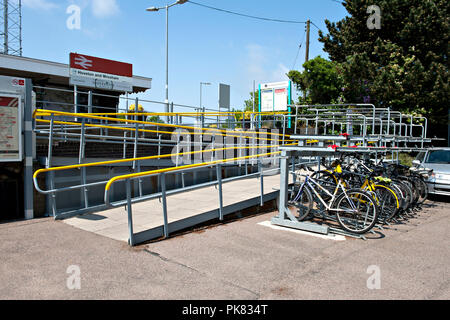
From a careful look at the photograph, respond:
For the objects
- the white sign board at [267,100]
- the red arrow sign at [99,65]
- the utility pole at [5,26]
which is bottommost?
the white sign board at [267,100]

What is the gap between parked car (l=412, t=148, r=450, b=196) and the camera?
9.64 meters

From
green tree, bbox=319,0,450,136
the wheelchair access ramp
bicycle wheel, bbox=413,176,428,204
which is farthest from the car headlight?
green tree, bbox=319,0,450,136

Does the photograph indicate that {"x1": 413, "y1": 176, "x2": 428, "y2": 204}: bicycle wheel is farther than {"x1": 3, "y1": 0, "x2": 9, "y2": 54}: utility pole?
No

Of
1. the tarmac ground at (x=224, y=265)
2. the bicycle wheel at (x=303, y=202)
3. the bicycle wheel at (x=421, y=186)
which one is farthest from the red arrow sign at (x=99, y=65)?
the bicycle wheel at (x=421, y=186)

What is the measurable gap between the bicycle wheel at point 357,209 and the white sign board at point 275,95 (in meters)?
12.6

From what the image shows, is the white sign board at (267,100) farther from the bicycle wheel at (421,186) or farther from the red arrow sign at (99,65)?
the bicycle wheel at (421,186)

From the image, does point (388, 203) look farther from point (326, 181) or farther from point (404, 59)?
point (404, 59)

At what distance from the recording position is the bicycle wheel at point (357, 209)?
6.00m

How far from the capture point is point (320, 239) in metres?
5.87

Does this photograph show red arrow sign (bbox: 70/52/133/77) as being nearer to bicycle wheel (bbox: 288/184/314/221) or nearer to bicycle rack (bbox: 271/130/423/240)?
bicycle rack (bbox: 271/130/423/240)

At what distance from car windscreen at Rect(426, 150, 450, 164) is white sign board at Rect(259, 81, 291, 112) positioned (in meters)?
8.48

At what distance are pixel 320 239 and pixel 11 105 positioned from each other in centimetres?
611

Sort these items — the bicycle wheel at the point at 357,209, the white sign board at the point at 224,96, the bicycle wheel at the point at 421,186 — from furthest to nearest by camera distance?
the white sign board at the point at 224,96 → the bicycle wheel at the point at 421,186 → the bicycle wheel at the point at 357,209

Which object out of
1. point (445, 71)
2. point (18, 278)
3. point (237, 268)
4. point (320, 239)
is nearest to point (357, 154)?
point (320, 239)
